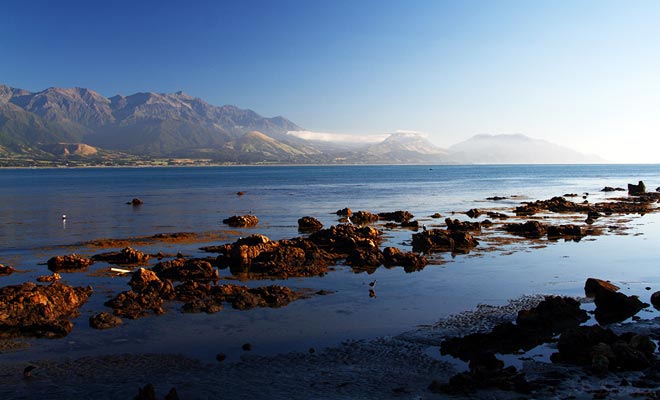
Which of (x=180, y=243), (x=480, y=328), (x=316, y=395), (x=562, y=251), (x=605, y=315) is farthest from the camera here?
(x=180, y=243)

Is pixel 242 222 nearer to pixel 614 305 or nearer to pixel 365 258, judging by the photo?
pixel 365 258

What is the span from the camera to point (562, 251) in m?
40.2

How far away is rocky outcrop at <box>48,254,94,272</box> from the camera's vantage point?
3358cm

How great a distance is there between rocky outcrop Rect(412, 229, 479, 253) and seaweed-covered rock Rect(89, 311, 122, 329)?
2518 centimetres

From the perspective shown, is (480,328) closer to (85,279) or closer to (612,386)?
(612,386)

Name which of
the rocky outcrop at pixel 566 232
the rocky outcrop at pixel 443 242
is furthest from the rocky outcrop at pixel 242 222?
the rocky outcrop at pixel 566 232

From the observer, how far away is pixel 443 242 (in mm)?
42312

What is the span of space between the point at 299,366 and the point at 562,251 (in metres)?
29.8

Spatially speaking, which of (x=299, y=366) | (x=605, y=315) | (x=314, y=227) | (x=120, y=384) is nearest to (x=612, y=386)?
(x=605, y=315)

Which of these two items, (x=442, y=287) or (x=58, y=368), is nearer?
(x=58, y=368)

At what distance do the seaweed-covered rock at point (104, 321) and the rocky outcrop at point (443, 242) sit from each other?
25.2 metres

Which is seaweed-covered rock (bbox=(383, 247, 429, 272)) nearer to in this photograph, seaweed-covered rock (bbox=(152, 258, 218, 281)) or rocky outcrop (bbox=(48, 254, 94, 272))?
seaweed-covered rock (bbox=(152, 258, 218, 281))

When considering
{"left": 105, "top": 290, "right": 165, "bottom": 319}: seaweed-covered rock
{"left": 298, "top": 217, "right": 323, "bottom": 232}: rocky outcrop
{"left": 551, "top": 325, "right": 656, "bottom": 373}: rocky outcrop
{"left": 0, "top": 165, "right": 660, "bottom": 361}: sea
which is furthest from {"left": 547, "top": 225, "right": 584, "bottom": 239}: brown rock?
{"left": 105, "top": 290, "right": 165, "bottom": 319}: seaweed-covered rock

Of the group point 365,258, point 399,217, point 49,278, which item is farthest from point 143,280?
point 399,217
